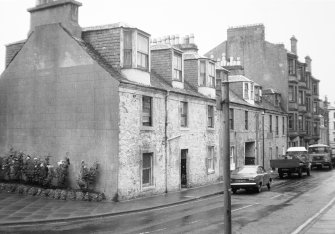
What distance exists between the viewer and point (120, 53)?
21281 mm

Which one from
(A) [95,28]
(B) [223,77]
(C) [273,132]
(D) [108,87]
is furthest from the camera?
(C) [273,132]

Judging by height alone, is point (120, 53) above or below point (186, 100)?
above

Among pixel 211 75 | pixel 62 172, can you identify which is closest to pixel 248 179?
pixel 211 75

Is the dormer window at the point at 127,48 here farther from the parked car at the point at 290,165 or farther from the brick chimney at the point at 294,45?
the brick chimney at the point at 294,45

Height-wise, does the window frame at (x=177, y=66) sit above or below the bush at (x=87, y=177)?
above

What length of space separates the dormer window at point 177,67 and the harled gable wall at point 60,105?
7545 mm

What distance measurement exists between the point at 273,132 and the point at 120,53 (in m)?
28.7

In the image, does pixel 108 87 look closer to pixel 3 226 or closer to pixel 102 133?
pixel 102 133

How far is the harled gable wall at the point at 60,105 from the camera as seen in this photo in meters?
20.3

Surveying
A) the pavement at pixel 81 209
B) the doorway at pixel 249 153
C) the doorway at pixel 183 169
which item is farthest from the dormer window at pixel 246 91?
the pavement at pixel 81 209

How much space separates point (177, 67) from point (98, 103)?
8.38m

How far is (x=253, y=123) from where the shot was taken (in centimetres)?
3944

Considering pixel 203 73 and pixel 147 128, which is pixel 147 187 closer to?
pixel 147 128

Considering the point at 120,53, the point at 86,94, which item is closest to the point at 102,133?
the point at 86,94
